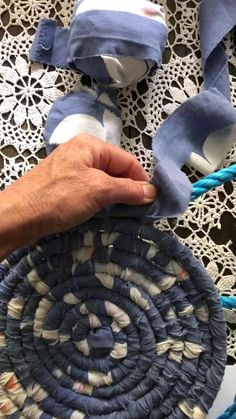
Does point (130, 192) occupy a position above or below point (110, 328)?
above

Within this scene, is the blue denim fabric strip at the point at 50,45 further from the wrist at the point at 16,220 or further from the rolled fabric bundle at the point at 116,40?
the wrist at the point at 16,220

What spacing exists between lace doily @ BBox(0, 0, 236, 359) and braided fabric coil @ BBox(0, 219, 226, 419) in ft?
0.36

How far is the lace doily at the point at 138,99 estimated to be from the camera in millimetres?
A: 774

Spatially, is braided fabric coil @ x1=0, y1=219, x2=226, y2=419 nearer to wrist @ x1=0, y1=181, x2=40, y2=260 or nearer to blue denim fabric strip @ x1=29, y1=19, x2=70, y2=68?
wrist @ x1=0, y1=181, x2=40, y2=260

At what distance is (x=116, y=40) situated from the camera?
2.39ft

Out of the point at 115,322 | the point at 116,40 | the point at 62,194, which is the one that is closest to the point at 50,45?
the point at 116,40

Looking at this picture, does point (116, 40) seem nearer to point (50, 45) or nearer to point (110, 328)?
point (50, 45)

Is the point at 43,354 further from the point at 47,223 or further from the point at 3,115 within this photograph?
the point at 3,115

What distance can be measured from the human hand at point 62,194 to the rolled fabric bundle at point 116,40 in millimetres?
118

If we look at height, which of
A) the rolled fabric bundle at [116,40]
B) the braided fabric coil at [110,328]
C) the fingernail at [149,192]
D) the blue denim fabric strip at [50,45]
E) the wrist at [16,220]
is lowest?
the braided fabric coil at [110,328]

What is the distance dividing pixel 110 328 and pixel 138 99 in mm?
289

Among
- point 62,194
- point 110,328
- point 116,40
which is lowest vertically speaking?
point 110,328

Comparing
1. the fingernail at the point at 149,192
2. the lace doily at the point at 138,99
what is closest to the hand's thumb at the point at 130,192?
the fingernail at the point at 149,192

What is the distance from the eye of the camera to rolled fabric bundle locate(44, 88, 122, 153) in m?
0.76
